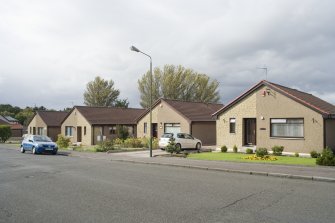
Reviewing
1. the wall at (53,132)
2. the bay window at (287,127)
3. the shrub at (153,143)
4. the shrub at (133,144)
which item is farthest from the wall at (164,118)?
the wall at (53,132)

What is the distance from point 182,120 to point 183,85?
26.5m

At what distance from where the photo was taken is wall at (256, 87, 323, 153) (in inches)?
878

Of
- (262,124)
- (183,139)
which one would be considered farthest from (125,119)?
(262,124)

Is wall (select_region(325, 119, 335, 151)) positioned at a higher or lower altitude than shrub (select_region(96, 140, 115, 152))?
higher

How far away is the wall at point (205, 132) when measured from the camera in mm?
34375

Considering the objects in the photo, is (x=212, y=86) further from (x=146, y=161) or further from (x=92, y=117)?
(x=146, y=161)

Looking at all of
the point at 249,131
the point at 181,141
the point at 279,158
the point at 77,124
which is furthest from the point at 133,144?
the point at 279,158

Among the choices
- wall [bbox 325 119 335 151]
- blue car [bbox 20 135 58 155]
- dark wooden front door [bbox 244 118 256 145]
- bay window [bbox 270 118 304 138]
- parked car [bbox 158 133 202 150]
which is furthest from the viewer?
parked car [bbox 158 133 202 150]

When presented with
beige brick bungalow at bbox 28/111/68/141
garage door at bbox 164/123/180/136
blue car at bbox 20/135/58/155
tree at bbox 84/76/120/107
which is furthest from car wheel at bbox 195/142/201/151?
tree at bbox 84/76/120/107

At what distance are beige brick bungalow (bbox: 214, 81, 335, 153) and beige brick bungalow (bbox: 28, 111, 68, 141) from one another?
31.9 metres

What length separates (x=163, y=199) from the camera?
364 inches

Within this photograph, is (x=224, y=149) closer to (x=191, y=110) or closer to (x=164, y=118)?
(x=191, y=110)

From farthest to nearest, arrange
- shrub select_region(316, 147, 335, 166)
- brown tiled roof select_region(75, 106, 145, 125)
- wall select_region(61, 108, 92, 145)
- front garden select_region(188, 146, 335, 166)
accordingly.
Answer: brown tiled roof select_region(75, 106, 145, 125) → wall select_region(61, 108, 92, 145) → front garden select_region(188, 146, 335, 166) → shrub select_region(316, 147, 335, 166)

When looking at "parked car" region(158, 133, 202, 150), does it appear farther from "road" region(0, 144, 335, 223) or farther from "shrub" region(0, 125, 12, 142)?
"shrub" region(0, 125, 12, 142)
